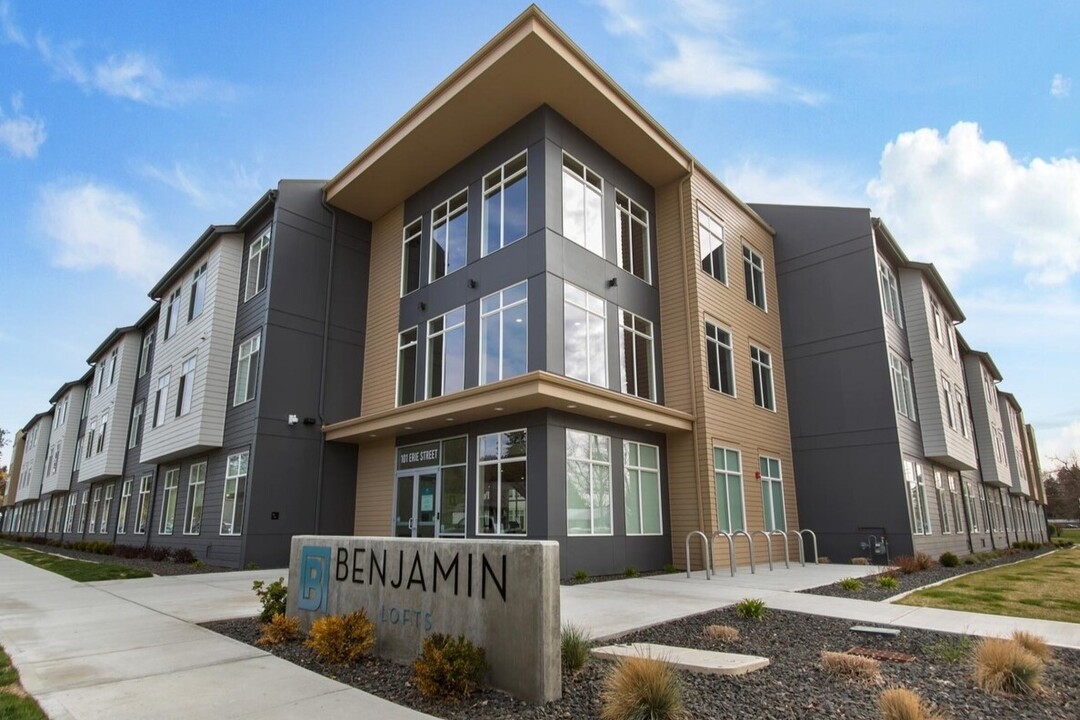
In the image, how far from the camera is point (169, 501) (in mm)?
20766

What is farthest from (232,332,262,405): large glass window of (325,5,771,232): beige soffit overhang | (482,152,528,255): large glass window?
(482,152,528,255): large glass window

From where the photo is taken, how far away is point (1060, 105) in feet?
35.2

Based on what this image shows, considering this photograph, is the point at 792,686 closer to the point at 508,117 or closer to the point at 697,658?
the point at 697,658

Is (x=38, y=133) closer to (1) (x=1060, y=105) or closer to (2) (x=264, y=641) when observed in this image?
(2) (x=264, y=641)

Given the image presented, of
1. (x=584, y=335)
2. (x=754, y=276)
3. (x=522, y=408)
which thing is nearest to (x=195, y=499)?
(x=522, y=408)

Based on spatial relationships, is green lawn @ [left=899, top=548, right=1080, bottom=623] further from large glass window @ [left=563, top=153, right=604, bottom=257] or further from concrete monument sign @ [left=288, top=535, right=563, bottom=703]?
large glass window @ [left=563, top=153, right=604, bottom=257]

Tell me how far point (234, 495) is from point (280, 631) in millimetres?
11449

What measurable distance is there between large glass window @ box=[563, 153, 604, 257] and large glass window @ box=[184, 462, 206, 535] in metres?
13.4

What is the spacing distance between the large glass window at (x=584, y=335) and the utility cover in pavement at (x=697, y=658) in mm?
7926

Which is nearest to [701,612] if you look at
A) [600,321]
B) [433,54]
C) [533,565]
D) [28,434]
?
[533,565]

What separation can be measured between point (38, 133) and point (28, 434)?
1640 inches

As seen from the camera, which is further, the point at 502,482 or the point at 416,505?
the point at 416,505

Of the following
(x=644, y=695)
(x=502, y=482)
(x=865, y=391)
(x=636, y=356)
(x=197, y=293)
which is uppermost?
(x=197, y=293)

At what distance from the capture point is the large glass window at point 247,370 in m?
17.0
